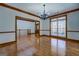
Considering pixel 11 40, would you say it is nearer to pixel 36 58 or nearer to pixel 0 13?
pixel 0 13

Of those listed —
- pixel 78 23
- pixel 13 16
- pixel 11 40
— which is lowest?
A: pixel 11 40

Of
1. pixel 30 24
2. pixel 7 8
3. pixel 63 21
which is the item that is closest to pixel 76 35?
pixel 63 21

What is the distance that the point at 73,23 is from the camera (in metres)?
5.51

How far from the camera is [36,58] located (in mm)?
1555

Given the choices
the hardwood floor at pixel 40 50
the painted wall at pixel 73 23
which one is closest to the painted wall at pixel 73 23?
the painted wall at pixel 73 23

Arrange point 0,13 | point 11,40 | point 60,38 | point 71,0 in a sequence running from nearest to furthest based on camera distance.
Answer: point 71,0, point 0,13, point 11,40, point 60,38

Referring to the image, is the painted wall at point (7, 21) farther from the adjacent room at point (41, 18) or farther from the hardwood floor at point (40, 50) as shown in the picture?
the hardwood floor at point (40, 50)

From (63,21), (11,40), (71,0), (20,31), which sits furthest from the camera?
(20,31)

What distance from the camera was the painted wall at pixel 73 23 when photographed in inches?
205

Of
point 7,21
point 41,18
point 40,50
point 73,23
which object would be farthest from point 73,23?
point 7,21

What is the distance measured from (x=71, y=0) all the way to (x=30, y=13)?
13.2 feet

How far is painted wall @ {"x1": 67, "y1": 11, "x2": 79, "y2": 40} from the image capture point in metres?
5.20

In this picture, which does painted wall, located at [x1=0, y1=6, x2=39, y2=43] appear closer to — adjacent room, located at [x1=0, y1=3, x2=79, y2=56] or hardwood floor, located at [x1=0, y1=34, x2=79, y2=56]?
adjacent room, located at [x1=0, y1=3, x2=79, y2=56]

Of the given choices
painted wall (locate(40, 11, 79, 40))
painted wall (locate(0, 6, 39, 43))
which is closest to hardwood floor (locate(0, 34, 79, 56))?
painted wall (locate(0, 6, 39, 43))
